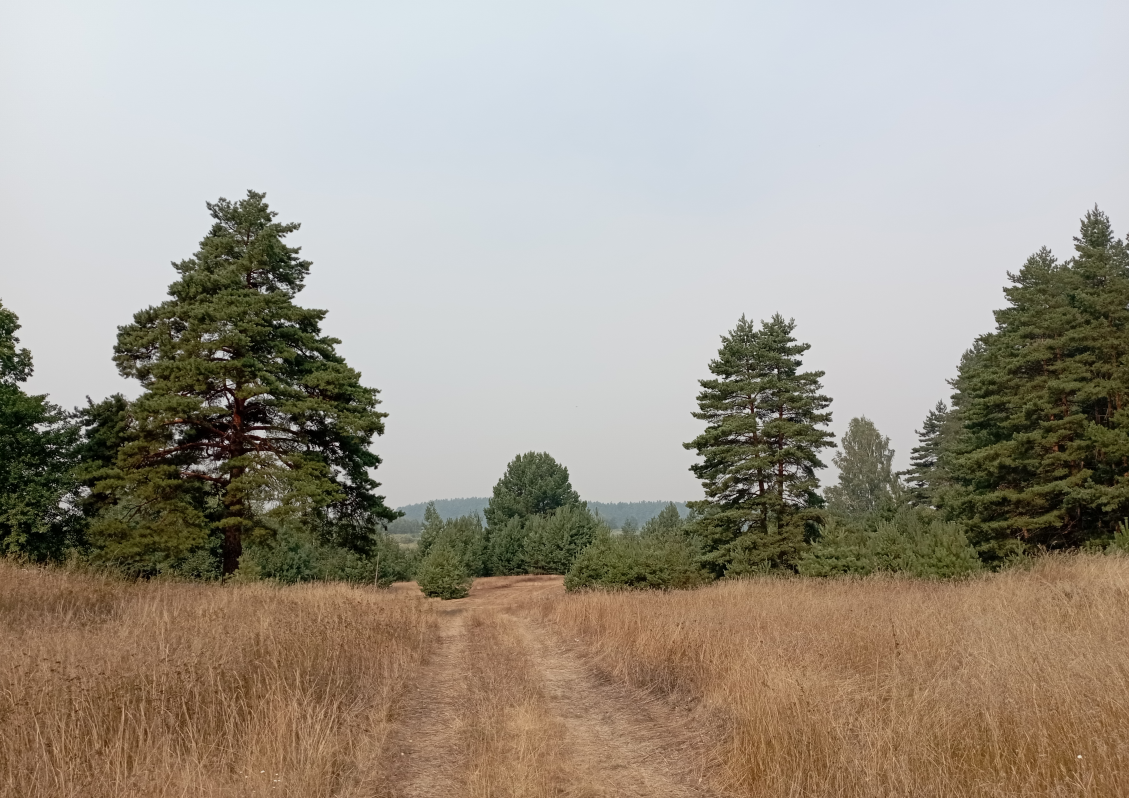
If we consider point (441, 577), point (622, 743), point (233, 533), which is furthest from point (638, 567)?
point (622, 743)

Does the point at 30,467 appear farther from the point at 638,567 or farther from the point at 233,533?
the point at 638,567

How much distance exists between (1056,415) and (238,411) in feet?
109

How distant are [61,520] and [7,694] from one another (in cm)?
2027

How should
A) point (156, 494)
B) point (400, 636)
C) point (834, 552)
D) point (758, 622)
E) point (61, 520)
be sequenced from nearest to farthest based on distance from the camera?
point (758, 622) < point (400, 636) < point (156, 494) < point (61, 520) < point (834, 552)

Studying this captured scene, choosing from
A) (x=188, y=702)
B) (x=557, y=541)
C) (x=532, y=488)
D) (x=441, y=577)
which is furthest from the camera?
(x=532, y=488)

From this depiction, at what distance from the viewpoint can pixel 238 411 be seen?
67.3 feet

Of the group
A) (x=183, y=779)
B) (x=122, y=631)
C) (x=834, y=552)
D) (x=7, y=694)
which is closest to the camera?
(x=183, y=779)

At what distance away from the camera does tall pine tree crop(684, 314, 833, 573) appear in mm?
29344

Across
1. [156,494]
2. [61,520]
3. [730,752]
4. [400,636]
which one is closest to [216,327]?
[156,494]

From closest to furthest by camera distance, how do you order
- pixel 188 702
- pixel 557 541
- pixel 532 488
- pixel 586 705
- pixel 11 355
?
pixel 188 702 → pixel 586 705 → pixel 11 355 → pixel 557 541 → pixel 532 488

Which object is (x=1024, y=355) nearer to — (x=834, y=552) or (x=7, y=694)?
(x=834, y=552)

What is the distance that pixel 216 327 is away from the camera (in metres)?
19.8

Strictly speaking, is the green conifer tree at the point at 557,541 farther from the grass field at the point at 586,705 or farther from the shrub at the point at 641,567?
the grass field at the point at 586,705

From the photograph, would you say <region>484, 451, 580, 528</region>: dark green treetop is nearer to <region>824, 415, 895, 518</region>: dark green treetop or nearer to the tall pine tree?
<region>824, 415, 895, 518</region>: dark green treetop
